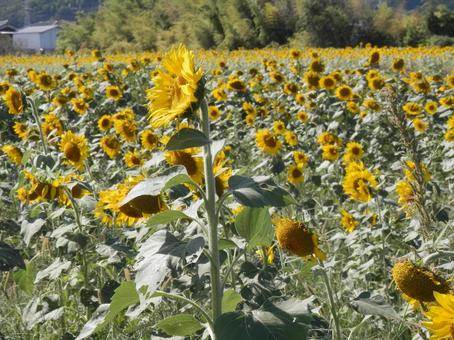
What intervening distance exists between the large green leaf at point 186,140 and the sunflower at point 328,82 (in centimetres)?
454

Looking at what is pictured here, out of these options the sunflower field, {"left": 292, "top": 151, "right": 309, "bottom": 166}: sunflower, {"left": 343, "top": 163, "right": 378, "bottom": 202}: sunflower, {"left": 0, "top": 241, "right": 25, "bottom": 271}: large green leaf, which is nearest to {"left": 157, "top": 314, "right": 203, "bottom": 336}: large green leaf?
the sunflower field

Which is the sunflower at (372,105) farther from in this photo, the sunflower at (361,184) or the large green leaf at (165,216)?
the large green leaf at (165,216)

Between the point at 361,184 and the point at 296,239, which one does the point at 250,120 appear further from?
the point at 296,239

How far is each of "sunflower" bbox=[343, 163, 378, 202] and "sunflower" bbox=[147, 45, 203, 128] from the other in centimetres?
166

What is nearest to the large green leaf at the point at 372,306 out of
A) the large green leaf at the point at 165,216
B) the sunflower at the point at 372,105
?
the large green leaf at the point at 165,216

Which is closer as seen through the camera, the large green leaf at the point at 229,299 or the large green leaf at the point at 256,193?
Answer: the large green leaf at the point at 256,193

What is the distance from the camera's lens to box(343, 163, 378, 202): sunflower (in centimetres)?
275

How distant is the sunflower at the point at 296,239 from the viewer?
1482mm

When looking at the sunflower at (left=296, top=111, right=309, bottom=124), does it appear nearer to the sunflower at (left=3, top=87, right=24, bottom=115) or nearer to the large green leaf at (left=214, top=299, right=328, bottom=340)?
the sunflower at (left=3, top=87, right=24, bottom=115)

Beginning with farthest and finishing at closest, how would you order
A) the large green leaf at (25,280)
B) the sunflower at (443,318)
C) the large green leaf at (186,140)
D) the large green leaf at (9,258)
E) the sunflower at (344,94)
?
1. the sunflower at (344,94)
2. the large green leaf at (25,280)
3. the large green leaf at (9,258)
4. the large green leaf at (186,140)
5. the sunflower at (443,318)

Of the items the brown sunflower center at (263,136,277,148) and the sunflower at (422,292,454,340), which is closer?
the sunflower at (422,292,454,340)

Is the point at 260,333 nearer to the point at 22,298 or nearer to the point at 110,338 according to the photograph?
the point at 110,338

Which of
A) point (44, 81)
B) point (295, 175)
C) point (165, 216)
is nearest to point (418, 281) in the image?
point (165, 216)

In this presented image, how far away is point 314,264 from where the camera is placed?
1468 millimetres
